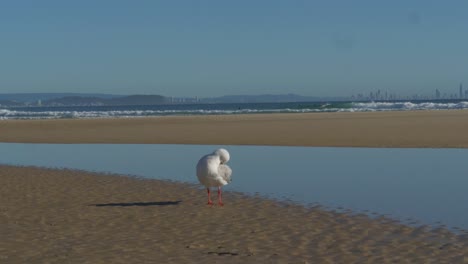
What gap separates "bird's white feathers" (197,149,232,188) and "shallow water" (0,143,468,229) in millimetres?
1291

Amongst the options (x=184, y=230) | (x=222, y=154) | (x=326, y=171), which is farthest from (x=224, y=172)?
(x=326, y=171)

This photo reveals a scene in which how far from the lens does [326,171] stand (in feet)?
60.6

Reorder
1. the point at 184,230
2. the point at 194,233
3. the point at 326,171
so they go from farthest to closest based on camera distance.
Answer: the point at 326,171 → the point at 184,230 → the point at 194,233

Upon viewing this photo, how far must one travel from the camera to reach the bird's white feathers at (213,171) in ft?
43.5

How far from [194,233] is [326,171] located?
8.64 meters

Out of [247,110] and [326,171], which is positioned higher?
[326,171]

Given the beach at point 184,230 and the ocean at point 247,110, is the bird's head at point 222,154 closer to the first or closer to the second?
the beach at point 184,230

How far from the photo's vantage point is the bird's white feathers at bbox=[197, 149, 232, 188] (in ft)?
43.5

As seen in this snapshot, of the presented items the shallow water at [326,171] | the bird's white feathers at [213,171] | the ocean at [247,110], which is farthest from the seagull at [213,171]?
the ocean at [247,110]

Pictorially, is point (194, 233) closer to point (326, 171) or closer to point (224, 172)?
point (224, 172)

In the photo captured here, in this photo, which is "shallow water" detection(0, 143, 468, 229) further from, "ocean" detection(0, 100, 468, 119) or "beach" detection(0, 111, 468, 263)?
"ocean" detection(0, 100, 468, 119)

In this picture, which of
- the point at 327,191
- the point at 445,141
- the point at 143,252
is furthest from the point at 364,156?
the point at 143,252

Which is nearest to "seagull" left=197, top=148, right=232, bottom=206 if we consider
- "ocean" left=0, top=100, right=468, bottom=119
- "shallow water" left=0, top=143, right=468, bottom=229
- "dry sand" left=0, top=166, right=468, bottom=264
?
"dry sand" left=0, top=166, right=468, bottom=264

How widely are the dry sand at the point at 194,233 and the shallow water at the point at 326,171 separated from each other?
1203mm
